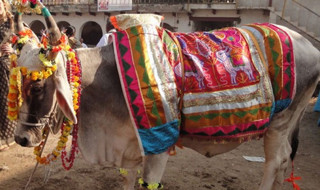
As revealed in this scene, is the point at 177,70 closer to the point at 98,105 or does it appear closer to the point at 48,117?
the point at 98,105

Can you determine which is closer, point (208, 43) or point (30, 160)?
point (208, 43)

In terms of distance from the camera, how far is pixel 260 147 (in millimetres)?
5406

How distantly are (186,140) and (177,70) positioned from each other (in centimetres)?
68

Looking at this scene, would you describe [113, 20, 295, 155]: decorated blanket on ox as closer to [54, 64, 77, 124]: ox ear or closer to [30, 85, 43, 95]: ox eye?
[54, 64, 77, 124]: ox ear

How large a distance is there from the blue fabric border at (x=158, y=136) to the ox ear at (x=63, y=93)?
531 mm

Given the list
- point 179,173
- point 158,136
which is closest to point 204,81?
point 158,136

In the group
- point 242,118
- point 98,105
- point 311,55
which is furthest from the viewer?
point 311,55

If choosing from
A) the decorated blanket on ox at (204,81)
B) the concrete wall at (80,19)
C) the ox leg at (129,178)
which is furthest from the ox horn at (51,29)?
the concrete wall at (80,19)

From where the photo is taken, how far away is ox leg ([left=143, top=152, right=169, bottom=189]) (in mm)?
2510

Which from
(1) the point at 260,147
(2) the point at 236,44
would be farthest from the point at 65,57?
(1) the point at 260,147

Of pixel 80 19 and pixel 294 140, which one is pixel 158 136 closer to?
pixel 294 140

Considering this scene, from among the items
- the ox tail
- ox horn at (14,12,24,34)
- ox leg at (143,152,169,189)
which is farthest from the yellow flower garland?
the ox tail

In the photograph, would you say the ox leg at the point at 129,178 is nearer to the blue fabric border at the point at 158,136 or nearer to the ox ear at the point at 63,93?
the blue fabric border at the point at 158,136

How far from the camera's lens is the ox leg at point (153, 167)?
8.23 ft
